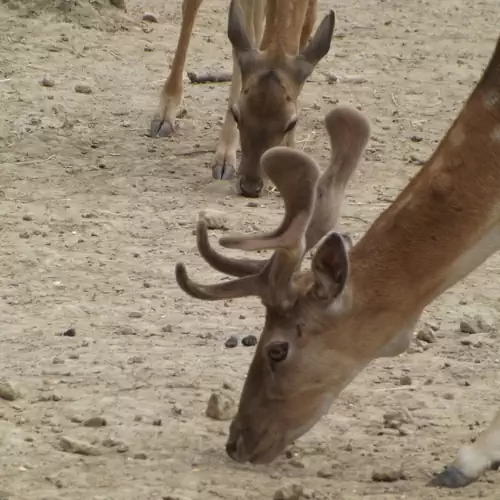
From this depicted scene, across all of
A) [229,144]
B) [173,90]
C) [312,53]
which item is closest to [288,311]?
[312,53]

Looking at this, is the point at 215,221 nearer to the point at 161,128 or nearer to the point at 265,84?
the point at 265,84

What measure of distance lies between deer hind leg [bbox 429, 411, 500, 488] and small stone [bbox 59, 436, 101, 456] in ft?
4.17

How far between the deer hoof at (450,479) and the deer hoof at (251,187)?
4.09 metres

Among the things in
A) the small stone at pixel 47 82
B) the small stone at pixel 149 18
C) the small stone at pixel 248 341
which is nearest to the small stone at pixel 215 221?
the small stone at pixel 248 341

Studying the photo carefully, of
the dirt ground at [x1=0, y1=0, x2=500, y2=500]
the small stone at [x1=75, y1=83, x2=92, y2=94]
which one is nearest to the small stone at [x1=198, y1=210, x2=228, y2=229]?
the dirt ground at [x1=0, y1=0, x2=500, y2=500]

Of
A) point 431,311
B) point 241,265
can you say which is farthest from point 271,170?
point 431,311

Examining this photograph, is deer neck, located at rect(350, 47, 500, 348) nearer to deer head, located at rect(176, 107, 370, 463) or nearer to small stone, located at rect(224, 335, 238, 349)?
deer head, located at rect(176, 107, 370, 463)

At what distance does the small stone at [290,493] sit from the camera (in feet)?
14.7

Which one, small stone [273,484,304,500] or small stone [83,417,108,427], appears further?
small stone [83,417,108,427]

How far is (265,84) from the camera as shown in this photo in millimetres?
8531

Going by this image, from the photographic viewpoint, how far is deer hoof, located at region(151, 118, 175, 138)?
9.98 m

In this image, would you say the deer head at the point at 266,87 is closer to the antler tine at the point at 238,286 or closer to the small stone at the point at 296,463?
the small stone at the point at 296,463

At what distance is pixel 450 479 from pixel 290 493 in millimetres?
628

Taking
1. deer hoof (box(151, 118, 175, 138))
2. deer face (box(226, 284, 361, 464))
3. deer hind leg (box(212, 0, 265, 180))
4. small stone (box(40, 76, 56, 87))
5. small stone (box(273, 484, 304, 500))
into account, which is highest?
deer face (box(226, 284, 361, 464))
